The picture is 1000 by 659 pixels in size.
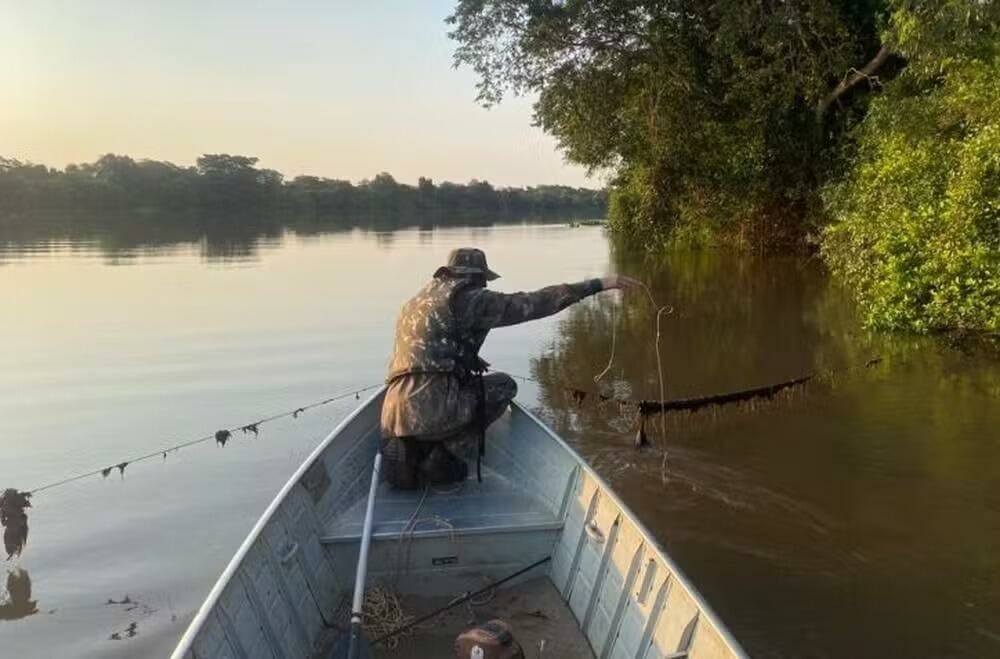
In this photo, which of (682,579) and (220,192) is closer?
(682,579)

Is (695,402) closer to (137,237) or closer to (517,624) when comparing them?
(517,624)

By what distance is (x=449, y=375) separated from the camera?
5559 millimetres

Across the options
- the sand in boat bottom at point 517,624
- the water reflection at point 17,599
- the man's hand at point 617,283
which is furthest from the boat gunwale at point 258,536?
the water reflection at point 17,599

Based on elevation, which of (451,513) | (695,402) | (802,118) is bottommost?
(451,513)

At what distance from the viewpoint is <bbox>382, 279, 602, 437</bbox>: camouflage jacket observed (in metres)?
5.49

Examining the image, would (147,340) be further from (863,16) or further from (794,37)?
(863,16)

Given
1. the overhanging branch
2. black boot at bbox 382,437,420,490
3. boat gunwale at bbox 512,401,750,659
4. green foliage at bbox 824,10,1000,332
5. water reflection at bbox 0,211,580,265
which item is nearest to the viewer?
boat gunwale at bbox 512,401,750,659

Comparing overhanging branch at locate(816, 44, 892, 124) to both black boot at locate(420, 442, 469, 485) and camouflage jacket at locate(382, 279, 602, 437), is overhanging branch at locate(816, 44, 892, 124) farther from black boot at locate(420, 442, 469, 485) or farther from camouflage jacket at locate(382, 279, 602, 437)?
black boot at locate(420, 442, 469, 485)

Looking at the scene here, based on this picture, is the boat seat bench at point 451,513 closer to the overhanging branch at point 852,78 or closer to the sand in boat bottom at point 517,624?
the sand in boat bottom at point 517,624

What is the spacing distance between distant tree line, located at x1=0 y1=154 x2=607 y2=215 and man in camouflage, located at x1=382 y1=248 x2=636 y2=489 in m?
54.2

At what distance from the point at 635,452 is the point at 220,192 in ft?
254

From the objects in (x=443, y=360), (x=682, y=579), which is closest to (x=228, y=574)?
(x=682, y=579)

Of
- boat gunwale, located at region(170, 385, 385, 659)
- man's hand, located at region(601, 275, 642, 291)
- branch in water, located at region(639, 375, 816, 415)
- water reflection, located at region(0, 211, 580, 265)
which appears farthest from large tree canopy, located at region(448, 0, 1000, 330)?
water reflection, located at region(0, 211, 580, 265)

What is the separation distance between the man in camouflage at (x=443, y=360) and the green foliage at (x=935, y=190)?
667cm
